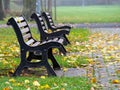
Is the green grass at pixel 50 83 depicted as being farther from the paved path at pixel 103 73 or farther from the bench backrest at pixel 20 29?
the bench backrest at pixel 20 29

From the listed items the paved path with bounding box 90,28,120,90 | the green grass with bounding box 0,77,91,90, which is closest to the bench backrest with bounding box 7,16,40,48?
the green grass with bounding box 0,77,91,90

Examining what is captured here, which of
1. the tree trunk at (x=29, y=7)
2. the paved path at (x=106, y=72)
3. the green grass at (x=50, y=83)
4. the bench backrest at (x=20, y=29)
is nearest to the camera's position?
the green grass at (x=50, y=83)

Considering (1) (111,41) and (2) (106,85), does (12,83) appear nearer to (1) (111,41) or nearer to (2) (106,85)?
(2) (106,85)

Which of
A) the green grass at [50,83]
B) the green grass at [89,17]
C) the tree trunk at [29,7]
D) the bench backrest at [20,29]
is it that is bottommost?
the green grass at [89,17]

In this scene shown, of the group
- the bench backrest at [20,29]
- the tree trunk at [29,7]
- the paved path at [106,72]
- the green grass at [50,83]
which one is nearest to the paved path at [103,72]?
the paved path at [106,72]

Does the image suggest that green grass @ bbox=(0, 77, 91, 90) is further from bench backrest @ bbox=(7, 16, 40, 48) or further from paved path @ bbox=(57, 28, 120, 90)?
bench backrest @ bbox=(7, 16, 40, 48)

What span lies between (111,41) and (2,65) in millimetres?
6423

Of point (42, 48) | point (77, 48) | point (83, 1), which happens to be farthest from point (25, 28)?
point (83, 1)

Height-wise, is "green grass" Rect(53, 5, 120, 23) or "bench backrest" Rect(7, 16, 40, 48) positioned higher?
"bench backrest" Rect(7, 16, 40, 48)

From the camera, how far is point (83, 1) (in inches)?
3501

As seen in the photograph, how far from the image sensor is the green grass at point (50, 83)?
7.33 m

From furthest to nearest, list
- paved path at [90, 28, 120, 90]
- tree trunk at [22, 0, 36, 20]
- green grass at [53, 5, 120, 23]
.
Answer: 1. green grass at [53, 5, 120, 23]
2. tree trunk at [22, 0, 36, 20]
3. paved path at [90, 28, 120, 90]

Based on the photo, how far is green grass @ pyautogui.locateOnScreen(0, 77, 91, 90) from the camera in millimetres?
7328

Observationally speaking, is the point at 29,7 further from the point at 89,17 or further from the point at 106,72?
the point at 106,72
